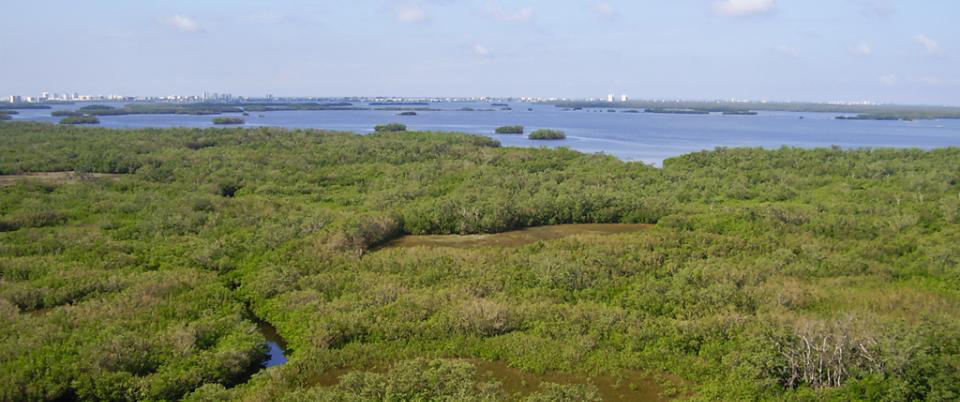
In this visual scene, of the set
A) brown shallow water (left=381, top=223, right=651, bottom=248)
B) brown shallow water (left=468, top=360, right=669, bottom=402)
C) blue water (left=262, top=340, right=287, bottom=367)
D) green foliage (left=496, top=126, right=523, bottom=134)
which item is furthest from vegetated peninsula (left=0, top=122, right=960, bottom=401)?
green foliage (left=496, top=126, right=523, bottom=134)

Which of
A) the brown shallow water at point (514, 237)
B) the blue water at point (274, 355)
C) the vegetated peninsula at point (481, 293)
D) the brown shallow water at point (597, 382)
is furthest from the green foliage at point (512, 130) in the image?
the brown shallow water at point (597, 382)

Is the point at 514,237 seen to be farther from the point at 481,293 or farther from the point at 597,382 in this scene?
the point at 597,382

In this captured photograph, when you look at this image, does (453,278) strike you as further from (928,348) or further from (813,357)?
(928,348)

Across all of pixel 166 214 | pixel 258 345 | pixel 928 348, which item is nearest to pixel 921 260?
pixel 928 348

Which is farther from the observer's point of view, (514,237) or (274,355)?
(514,237)

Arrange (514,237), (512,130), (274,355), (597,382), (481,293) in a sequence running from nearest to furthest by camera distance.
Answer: (597,382) → (274,355) → (481,293) → (514,237) → (512,130)

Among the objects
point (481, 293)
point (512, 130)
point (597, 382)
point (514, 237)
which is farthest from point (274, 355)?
point (512, 130)

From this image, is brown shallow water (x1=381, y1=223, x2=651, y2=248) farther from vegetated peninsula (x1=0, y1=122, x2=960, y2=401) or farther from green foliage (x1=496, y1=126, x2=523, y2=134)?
green foliage (x1=496, y1=126, x2=523, y2=134)
